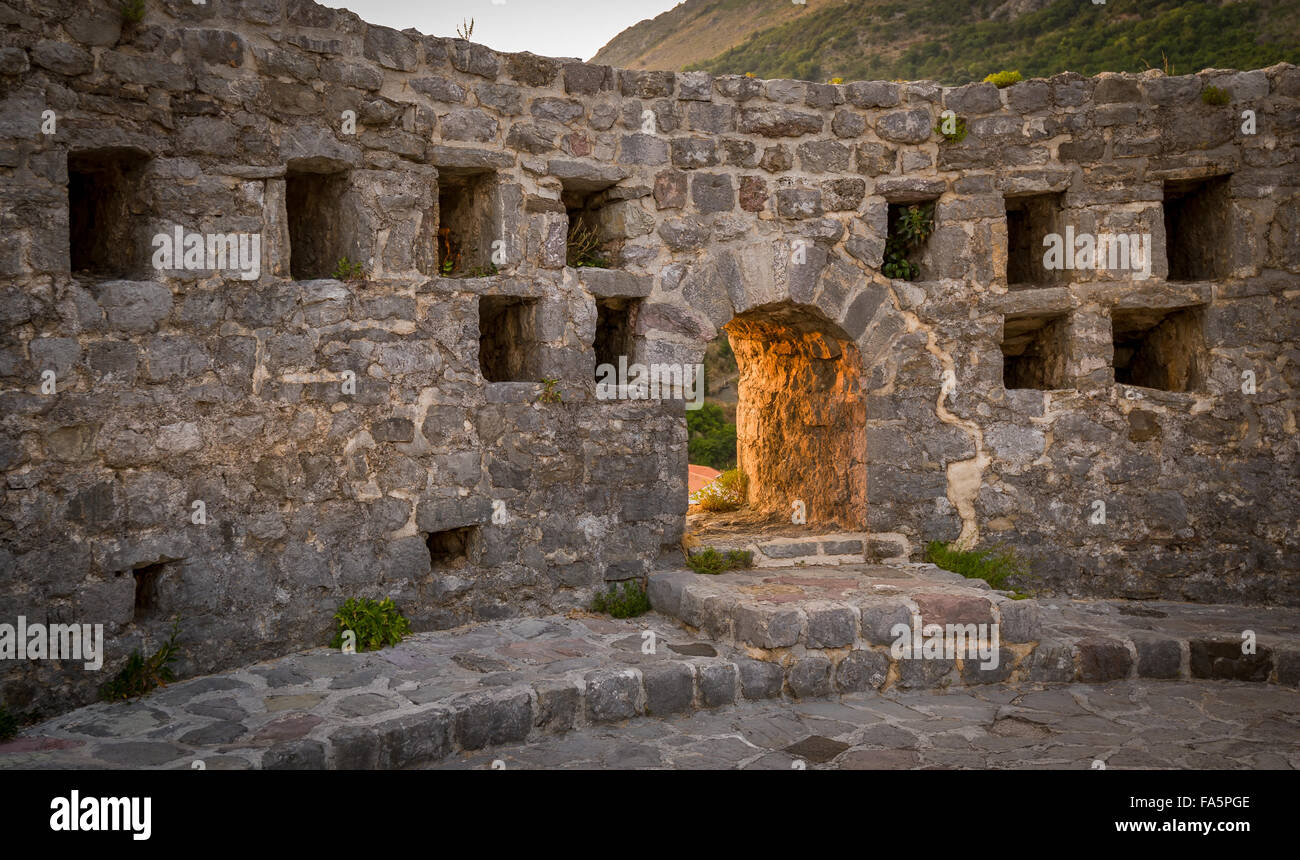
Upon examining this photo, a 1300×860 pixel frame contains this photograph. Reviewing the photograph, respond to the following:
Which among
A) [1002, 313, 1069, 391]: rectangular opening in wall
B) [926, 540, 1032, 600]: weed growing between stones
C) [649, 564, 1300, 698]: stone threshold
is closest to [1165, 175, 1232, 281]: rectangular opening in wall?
[1002, 313, 1069, 391]: rectangular opening in wall

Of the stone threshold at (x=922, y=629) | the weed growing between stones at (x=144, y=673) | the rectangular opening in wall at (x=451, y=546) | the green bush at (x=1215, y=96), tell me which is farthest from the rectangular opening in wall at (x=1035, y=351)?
the weed growing between stones at (x=144, y=673)

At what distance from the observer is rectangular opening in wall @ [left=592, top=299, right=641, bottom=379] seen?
7020 millimetres

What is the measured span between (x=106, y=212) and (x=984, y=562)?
19.1ft

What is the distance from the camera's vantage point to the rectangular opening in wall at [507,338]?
6.63 metres

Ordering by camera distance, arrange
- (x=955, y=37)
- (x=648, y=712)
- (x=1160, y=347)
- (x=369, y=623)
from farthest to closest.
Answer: (x=955, y=37) < (x=1160, y=347) < (x=369, y=623) < (x=648, y=712)

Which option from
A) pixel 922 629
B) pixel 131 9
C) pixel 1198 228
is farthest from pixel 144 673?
pixel 1198 228

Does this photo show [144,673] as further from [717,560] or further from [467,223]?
[717,560]

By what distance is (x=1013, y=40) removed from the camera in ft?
51.4

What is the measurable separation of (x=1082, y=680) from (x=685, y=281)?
11.4ft

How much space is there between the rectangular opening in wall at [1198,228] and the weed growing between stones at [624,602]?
4628 millimetres

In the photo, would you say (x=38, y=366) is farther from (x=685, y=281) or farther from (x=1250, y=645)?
(x=1250, y=645)

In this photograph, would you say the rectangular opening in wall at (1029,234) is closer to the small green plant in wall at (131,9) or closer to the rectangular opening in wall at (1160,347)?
the rectangular opening in wall at (1160,347)

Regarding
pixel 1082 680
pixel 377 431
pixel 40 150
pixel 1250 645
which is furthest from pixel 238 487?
pixel 1250 645

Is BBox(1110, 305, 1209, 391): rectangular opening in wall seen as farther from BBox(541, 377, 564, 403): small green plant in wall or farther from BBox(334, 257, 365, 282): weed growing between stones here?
BBox(334, 257, 365, 282): weed growing between stones
